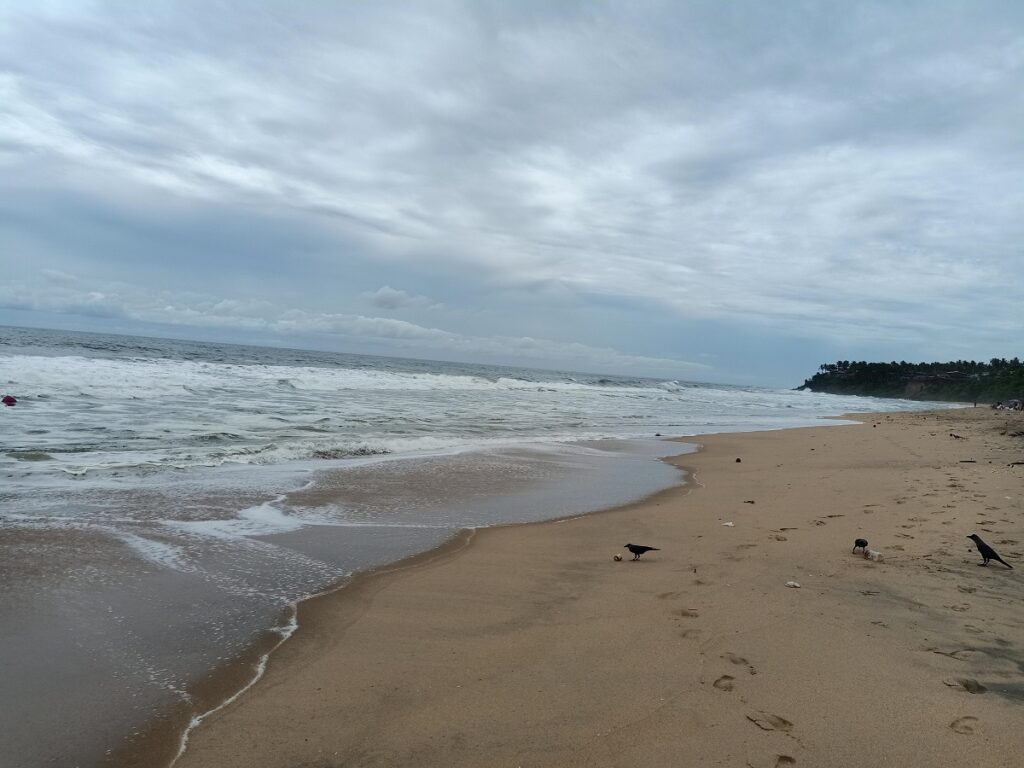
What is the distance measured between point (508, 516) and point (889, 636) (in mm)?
4709

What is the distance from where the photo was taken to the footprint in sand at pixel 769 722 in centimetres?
283

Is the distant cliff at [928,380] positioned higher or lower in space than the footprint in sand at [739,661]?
higher

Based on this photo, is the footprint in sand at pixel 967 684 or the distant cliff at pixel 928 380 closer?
Answer: the footprint in sand at pixel 967 684

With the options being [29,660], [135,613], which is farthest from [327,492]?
[29,660]

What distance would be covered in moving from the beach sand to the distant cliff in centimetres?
5879

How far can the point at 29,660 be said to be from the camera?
3566 mm

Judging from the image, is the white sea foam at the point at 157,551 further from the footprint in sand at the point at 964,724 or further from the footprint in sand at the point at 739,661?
the footprint in sand at the point at 964,724

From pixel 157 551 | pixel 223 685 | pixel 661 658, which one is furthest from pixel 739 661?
pixel 157 551

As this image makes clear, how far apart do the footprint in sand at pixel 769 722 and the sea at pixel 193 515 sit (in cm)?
290

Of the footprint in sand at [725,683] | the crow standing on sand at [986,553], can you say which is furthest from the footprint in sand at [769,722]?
the crow standing on sand at [986,553]

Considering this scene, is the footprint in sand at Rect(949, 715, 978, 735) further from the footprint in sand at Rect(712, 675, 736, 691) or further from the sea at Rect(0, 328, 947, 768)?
the sea at Rect(0, 328, 947, 768)

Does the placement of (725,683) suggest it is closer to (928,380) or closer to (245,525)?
(245,525)

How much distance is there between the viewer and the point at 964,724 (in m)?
2.79

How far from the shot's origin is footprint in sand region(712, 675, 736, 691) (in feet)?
10.6
